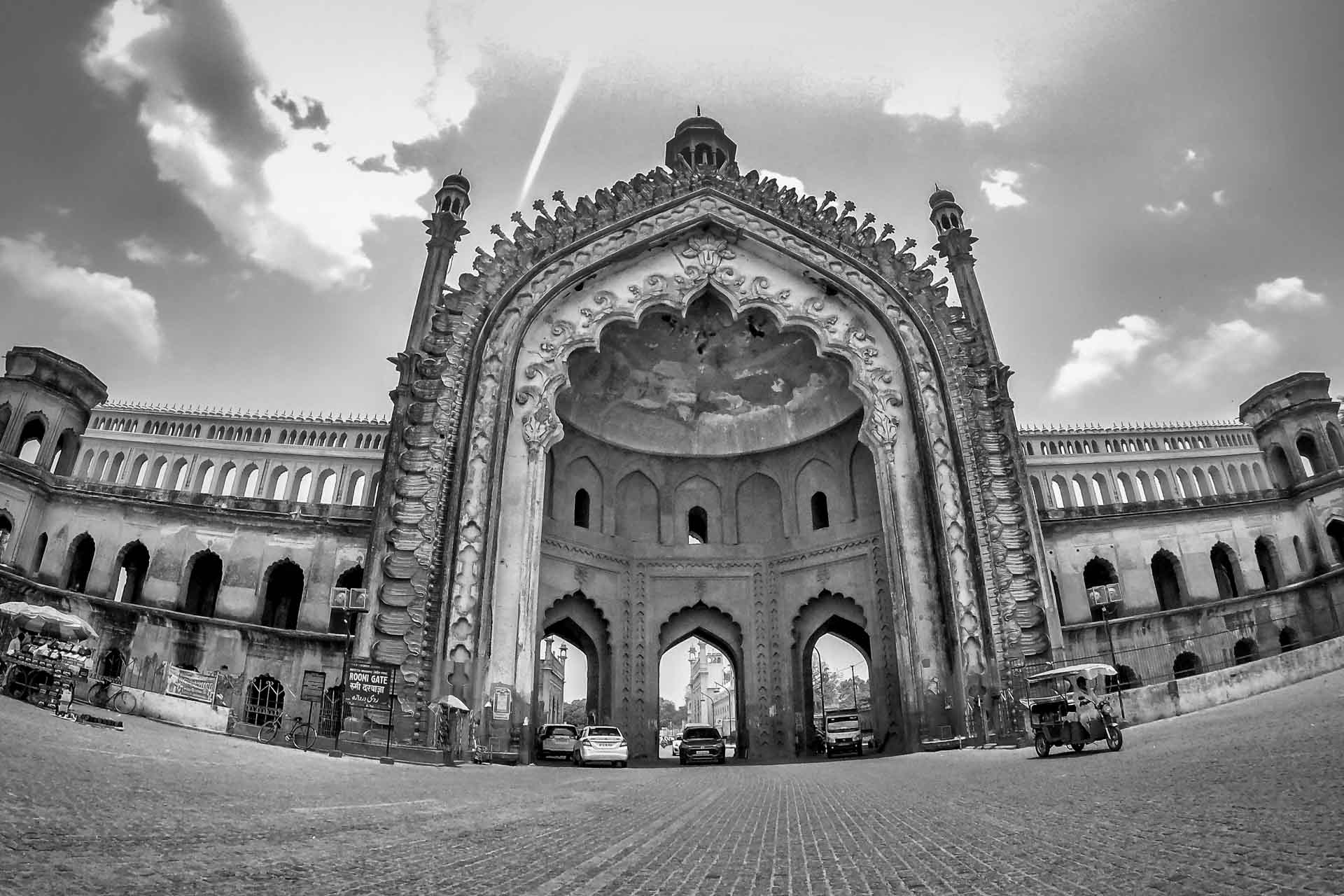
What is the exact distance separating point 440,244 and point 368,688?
18106 mm

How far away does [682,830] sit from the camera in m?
5.18

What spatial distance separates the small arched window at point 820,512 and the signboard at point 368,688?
15.1 metres

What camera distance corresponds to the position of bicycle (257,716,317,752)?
1767 cm

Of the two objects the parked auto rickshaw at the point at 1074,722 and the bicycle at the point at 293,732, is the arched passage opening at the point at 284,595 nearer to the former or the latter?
the bicycle at the point at 293,732

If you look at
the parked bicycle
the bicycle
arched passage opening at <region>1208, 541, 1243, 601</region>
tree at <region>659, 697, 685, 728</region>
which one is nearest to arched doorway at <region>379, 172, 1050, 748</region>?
the bicycle

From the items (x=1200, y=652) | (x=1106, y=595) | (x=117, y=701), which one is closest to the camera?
(x=117, y=701)

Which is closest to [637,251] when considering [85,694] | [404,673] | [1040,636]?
[404,673]

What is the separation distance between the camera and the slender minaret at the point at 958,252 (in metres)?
29.0

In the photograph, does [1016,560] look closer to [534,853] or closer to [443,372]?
[443,372]

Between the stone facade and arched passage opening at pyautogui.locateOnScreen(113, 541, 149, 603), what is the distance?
78 millimetres

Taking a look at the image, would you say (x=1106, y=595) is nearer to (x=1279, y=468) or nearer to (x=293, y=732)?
(x=1279, y=468)

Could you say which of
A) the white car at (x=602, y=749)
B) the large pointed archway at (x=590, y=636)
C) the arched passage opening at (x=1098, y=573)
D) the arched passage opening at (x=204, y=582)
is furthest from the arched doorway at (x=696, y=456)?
the arched passage opening at (x=204, y=582)

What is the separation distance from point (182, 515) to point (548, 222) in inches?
576

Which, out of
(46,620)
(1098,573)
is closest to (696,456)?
(1098,573)
